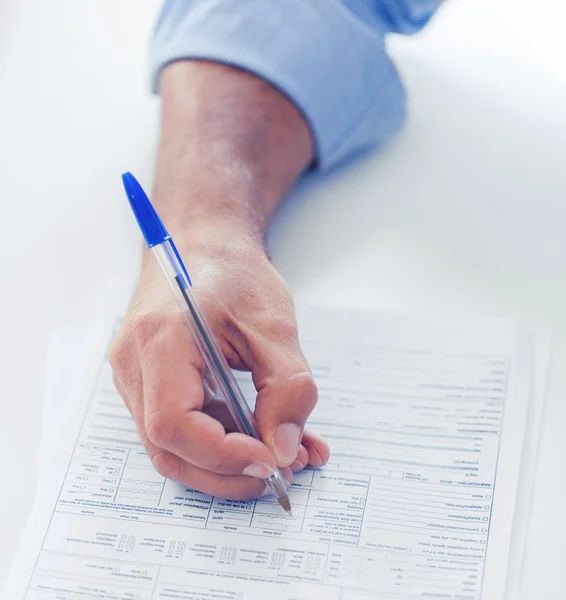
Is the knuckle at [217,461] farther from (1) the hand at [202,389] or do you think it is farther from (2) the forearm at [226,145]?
(2) the forearm at [226,145]

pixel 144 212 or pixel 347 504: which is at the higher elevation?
pixel 144 212

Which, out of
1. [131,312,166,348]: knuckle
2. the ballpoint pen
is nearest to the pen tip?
the ballpoint pen

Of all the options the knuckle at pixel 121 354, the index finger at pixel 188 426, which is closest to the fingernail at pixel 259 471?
the index finger at pixel 188 426

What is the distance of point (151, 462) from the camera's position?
1.82 feet

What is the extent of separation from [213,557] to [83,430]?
133 mm

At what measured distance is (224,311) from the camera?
549mm

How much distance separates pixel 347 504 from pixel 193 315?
143mm

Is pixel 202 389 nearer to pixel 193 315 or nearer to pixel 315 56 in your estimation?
pixel 193 315

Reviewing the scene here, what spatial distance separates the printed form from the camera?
1.63ft

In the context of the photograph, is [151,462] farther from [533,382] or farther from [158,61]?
[158,61]

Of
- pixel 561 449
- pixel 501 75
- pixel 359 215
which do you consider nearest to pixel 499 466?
pixel 561 449

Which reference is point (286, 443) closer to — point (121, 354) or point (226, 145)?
point (121, 354)

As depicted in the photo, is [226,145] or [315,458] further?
[226,145]

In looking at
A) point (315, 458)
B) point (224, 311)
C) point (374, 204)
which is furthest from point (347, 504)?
point (374, 204)
